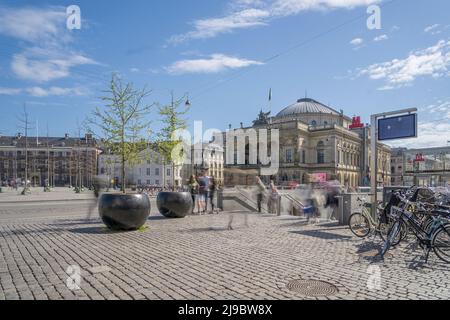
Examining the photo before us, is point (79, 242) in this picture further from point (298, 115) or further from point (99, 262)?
point (298, 115)

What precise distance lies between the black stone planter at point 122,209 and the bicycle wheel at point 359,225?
6.67m

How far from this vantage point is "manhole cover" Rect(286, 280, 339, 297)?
5164 millimetres

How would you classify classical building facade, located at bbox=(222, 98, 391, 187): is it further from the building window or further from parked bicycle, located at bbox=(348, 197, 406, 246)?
parked bicycle, located at bbox=(348, 197, 406, 246)

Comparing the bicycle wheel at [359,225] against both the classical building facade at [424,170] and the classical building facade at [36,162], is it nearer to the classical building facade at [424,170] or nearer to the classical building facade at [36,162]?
the classical building facade at [424,170]

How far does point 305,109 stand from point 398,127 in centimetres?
9310

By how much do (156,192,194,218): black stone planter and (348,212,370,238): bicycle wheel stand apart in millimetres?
6927

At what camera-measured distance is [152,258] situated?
289 inches

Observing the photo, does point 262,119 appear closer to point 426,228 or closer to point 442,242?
point 426,228

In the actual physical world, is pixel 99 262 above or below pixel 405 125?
below

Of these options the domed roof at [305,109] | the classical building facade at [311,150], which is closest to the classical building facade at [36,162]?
the classical building facade at [311,150]

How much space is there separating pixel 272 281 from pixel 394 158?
17408 centimetres

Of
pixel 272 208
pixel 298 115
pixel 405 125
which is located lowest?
pixel 272 208

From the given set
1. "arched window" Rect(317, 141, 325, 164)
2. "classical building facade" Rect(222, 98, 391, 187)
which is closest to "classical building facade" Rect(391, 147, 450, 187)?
"classical building facade" Rect(222, 98, 391, 187)
